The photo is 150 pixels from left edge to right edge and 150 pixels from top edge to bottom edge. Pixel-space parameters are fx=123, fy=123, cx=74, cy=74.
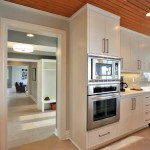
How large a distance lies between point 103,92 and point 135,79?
223 cm

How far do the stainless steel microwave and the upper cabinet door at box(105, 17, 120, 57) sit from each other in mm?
164

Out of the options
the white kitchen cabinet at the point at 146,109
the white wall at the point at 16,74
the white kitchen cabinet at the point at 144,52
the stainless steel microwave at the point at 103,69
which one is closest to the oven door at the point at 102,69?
the stainless steel microwave at the point at 103,69

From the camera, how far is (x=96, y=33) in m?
2.15

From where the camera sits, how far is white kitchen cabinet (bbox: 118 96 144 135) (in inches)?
102

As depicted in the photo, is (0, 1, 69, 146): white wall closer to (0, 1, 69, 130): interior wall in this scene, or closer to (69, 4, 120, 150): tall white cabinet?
(0, 1, 69, 130): interior wall

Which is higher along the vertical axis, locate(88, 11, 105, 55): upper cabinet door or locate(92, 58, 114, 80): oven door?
locate(88, 11, 105, 55): upper cabinet door

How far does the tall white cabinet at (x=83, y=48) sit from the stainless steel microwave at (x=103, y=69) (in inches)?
3.4

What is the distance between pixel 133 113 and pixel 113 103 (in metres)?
0.78

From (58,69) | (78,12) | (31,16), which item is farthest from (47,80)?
(78,12)

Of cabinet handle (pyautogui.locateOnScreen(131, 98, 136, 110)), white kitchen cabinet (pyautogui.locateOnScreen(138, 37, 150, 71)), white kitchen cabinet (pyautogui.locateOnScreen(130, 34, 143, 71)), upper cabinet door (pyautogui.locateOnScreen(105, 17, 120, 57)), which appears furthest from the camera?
white kitchen cabinet (pyautogui.locateOnScreen(138, 37, 150, 71))

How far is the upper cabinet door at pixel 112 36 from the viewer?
2297mm

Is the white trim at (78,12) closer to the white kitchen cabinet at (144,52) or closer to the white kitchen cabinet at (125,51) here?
the white kitchen cabinet at (125,51)

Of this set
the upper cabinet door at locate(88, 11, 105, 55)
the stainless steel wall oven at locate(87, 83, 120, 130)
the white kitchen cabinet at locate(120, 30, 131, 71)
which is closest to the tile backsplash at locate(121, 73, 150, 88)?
the white kitchen cabinet at locate(120, 30, 131, 71)

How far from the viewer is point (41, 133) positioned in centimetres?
291
